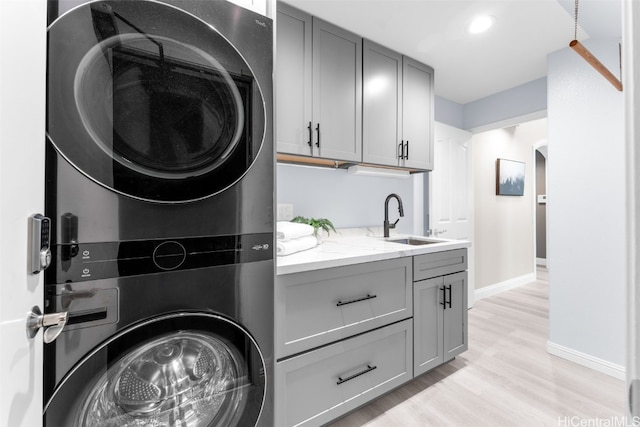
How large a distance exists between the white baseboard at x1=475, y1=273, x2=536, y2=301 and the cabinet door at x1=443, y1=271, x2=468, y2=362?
1.56 metres

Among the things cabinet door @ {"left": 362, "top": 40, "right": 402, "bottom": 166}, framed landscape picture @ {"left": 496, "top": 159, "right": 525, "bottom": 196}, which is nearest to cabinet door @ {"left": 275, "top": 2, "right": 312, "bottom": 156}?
cabinet door @ {"left": 362, "top": 40, "right": 402, "bottom": 166}

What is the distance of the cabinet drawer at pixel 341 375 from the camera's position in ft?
4.01

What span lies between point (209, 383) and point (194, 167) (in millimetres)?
686

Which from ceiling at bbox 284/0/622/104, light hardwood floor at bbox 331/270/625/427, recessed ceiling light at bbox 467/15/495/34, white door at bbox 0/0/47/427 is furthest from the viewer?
recessed ceiling light at bbox 467/15/495/34

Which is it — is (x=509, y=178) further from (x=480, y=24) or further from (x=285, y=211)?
(x=285, y=211)

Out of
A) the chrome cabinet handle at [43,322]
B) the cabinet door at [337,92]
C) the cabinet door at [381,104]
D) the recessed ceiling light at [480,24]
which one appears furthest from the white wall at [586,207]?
the chrome cabinet handle at [43,322]

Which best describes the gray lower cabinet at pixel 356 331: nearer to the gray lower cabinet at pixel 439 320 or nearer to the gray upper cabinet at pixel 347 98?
the gray lower cabinet at pixel 439 320

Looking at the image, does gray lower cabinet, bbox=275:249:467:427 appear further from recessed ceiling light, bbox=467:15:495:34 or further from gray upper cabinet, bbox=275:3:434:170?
recessed ceiling light, bbox=467:15:495:34

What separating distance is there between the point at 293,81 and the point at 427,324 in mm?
1730

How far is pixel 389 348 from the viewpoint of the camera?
5.20 feet

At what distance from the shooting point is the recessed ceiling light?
184 cm

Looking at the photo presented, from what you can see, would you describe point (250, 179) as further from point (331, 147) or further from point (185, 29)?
point (331, 147)

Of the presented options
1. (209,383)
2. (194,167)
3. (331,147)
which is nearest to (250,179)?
(194,167)

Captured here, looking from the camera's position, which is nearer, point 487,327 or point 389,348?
point 389,348
